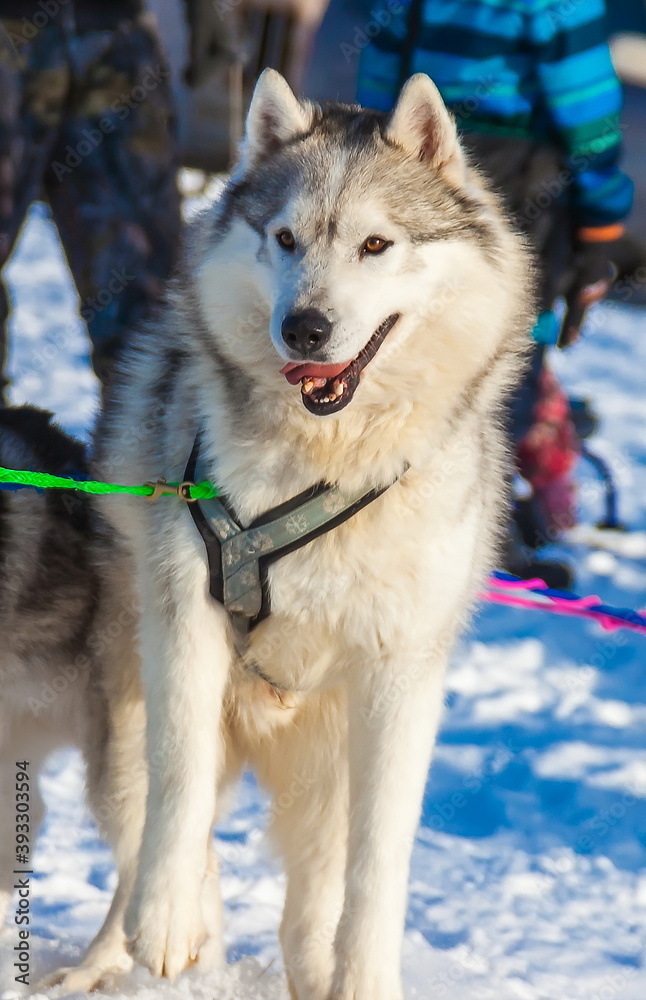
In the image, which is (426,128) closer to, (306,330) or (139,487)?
(306,330)

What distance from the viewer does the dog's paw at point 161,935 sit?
197cm

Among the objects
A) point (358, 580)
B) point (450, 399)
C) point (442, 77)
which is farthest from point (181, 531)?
point (442, 77)

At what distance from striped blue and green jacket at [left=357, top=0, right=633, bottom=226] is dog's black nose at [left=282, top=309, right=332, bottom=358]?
2.19m

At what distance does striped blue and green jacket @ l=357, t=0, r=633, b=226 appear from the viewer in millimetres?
3582

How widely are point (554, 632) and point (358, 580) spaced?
2332 millimetres

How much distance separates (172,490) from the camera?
81.4 inches

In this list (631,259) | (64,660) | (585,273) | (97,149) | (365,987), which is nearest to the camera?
(365,987)

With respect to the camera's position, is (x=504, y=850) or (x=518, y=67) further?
(x=518, y=67)

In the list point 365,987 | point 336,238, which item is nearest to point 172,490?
point 336,238

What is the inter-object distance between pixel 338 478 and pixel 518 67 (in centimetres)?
229

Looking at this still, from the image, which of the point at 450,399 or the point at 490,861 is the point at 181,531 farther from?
the point at 490,861

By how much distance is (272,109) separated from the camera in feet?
6.91

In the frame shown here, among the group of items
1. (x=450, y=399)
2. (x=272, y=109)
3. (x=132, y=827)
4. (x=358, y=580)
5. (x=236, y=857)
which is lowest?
(x=236, y=857)

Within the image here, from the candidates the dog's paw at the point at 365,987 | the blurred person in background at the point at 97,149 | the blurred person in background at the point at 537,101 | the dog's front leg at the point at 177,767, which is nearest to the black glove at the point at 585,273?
the blurred person in background at the point at 537,101
